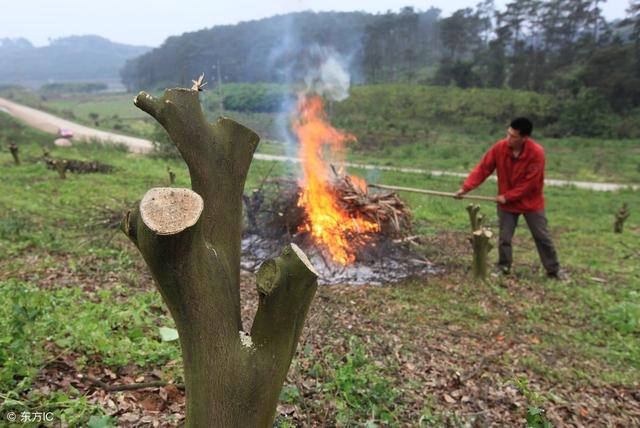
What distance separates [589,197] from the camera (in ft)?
50.4

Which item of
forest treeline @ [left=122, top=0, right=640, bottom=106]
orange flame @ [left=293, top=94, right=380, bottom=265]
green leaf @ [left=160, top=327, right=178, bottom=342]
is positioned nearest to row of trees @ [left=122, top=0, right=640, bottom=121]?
forest treeline @ [left=122, top=0, right=640, bottom=106]

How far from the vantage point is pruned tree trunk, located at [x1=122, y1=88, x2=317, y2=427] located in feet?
5.66

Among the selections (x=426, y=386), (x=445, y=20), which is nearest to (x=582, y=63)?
(x=445, y=20)

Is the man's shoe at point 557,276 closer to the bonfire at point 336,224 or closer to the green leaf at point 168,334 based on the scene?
the bonfire at point 336,224

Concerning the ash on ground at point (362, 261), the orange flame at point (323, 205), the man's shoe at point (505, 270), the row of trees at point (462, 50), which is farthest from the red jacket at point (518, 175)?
the row of trees at point (462, 50)

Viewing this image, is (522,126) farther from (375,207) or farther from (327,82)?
(327,82)

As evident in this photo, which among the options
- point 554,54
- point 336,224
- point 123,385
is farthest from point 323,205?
point 554,54

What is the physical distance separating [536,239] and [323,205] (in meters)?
3.24

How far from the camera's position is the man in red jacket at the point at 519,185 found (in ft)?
21.6

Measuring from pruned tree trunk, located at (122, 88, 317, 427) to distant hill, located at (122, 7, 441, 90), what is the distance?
16.5 ft

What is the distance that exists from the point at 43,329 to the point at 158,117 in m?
2.30

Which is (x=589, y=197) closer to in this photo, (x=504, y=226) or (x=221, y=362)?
(x=504, y=226)

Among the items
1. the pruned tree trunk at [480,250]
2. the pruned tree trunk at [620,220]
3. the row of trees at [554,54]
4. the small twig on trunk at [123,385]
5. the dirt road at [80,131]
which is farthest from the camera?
the row of trees at [554,54]

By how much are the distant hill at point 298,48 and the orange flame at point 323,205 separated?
2.40 metres
